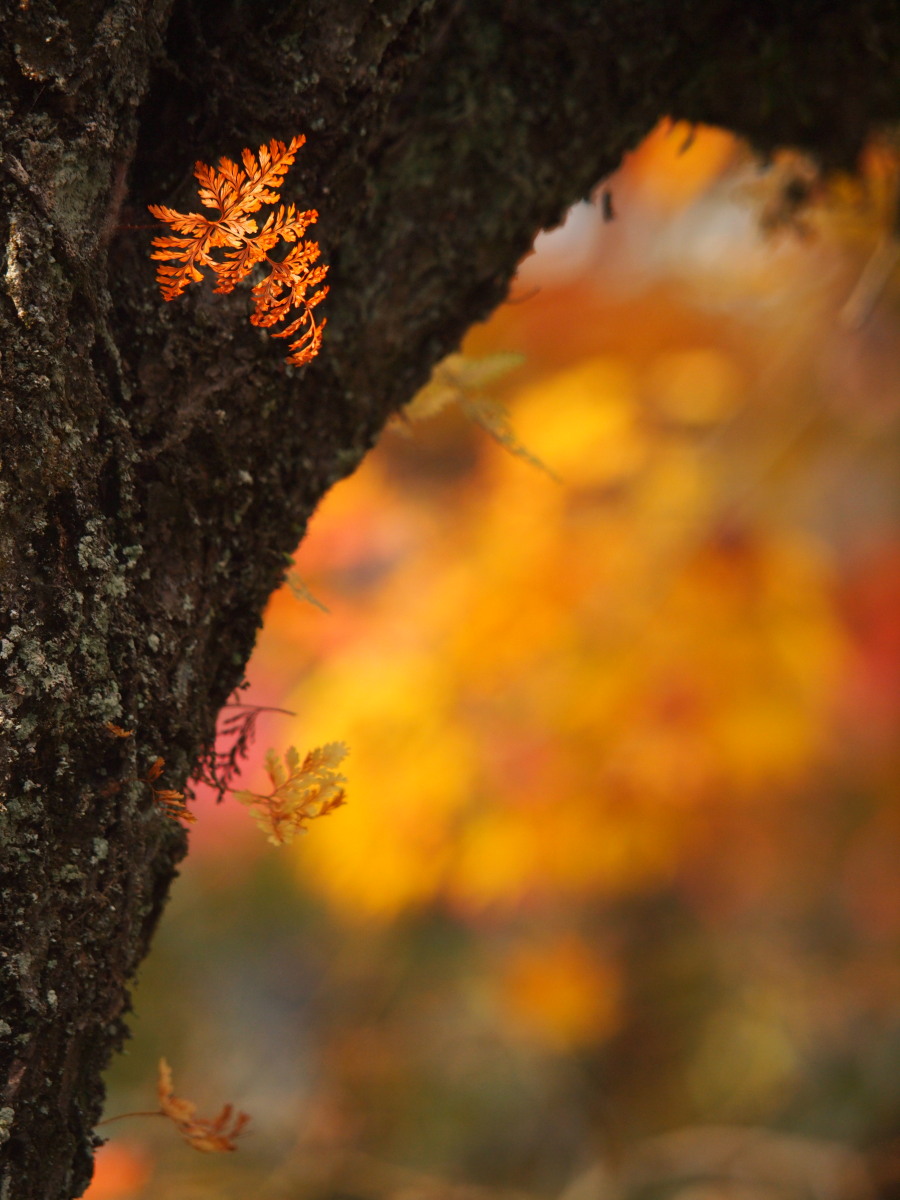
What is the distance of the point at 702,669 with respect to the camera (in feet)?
8.03

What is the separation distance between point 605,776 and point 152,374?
196 centimetres

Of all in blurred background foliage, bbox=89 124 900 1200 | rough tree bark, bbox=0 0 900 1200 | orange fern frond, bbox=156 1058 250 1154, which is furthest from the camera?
blurred background foliage, bbox=89 124 900 1200

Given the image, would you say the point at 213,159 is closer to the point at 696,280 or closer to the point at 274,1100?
the point at 696,280

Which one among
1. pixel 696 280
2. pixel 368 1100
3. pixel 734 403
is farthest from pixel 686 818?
pixel 696 280

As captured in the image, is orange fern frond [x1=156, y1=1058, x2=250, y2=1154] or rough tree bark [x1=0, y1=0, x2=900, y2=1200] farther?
orange fern frond [x1=156, y1=1058, x2=250, y2=1154]

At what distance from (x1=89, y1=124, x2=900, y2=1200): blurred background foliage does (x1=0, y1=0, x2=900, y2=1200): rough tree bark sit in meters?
0.26

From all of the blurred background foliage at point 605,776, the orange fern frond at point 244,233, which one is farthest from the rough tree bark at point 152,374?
the blurred background foliage at point 605,776

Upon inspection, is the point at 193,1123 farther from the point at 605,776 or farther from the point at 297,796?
the point at 605,776

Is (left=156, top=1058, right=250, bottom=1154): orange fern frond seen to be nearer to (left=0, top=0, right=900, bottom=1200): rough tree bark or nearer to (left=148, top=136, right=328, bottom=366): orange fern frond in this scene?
(left=0, top=0, right=900, bottom=1200): rough tree bark

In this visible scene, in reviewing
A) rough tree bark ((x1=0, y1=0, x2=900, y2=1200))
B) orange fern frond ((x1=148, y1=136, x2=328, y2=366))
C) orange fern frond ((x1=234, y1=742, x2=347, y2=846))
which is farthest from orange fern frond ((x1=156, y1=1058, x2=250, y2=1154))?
orange fern frond ((x1=148, y1=136, x2=328, y2=366))

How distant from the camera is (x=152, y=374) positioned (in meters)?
0.60

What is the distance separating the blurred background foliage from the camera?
2271 mm

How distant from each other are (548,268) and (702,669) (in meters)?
1.79

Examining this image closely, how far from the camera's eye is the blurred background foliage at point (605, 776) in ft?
7.45
